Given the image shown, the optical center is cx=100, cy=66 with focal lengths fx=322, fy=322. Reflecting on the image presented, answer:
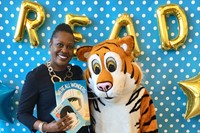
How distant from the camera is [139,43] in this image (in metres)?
1.38

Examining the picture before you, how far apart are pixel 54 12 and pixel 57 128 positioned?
0.54 metres

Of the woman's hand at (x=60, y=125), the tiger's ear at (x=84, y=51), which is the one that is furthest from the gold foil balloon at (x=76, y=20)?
the woman's hand at (x=60, y=125)

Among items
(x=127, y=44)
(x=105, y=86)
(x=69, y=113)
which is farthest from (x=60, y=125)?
(x=127, y=44)

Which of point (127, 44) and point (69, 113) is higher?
point (127, 44)

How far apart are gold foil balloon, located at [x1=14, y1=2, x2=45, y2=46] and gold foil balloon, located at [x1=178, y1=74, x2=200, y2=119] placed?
25.2 inches

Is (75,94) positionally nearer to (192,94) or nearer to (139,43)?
(139,43)

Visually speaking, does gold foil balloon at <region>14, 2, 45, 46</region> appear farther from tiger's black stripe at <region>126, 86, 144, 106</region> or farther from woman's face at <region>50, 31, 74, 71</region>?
tiger's black stripe at <region>126, 86, 144, 106</region>

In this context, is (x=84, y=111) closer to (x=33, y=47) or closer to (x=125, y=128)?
(x=125, y=128)

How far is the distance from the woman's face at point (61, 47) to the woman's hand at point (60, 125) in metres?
0.20

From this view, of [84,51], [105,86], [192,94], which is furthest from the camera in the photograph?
[192,94]

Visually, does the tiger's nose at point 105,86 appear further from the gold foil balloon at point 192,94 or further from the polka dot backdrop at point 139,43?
the gold foil balloon at point 192,94

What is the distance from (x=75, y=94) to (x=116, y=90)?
0.15m

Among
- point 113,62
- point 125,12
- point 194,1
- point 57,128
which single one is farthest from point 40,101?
point 194,1

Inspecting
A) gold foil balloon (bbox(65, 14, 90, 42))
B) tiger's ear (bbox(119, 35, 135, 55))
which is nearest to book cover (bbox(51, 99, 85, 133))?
tiger's ear (bbox(119, 35, 135, 55))
